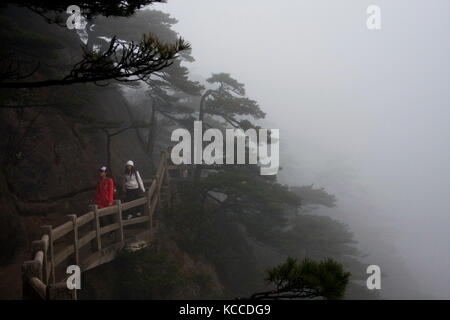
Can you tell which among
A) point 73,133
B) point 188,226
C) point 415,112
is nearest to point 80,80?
point 73,133

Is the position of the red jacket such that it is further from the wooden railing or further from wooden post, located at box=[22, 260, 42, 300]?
wooden post, located at box=[22, 260, 42, 300]

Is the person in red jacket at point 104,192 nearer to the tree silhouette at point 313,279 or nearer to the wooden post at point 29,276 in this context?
the wooden post at point 29,276

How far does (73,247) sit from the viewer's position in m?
7.09

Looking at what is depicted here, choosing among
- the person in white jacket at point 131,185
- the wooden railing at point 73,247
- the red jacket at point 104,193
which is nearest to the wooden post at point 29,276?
the wooden railing at point 73,247

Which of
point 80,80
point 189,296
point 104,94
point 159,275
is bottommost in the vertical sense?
point 189,296

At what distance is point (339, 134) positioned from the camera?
5994 inches

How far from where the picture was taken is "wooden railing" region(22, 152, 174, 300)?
4.43 meters

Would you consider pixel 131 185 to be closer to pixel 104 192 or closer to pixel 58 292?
pixel 104 192

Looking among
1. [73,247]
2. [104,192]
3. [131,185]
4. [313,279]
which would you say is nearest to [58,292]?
[313,279]

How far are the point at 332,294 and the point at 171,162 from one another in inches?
569

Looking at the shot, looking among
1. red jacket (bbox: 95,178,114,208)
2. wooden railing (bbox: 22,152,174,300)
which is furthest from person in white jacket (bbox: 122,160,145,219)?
red jacket (bbox: 95,178,114,208)

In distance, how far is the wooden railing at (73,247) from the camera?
4.43 m
